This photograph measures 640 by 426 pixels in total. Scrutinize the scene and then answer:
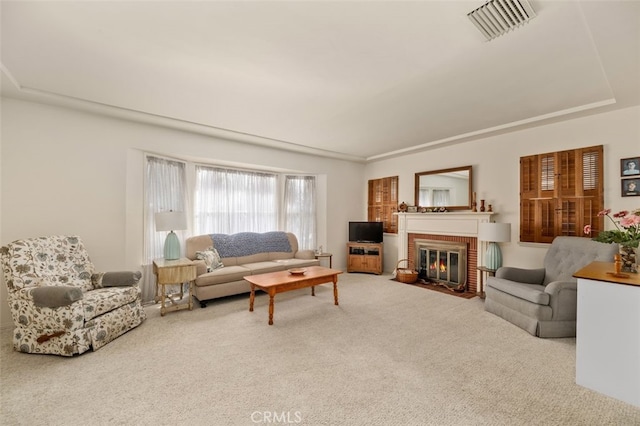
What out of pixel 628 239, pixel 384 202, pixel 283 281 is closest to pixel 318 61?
pixel 283 281

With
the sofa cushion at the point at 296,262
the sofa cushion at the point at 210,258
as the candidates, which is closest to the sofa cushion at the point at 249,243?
the sofa cushion at the point at 210,258

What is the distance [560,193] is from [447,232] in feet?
5.64

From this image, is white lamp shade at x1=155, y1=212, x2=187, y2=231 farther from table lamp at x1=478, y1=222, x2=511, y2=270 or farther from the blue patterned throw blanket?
table lamp at x1=478, y1=222, x2=511, y2=270

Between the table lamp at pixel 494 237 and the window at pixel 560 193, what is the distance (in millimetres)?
386

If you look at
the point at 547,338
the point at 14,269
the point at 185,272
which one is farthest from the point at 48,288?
the point at 547,338

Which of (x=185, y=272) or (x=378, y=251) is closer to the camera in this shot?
(x=185, y=272)

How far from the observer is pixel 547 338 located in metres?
2.80

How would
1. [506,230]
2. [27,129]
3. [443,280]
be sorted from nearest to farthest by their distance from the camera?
[27,129], [506,230], [443,280]

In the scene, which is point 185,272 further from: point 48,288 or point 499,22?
point 499,22

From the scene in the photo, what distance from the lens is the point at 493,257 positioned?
13.4ft

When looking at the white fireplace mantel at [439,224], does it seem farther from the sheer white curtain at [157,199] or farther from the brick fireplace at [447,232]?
the sheer white curtain at [157,199]

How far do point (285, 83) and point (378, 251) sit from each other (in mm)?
4178

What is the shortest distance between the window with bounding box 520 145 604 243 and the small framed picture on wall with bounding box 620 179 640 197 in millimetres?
184

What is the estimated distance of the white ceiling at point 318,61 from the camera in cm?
179
